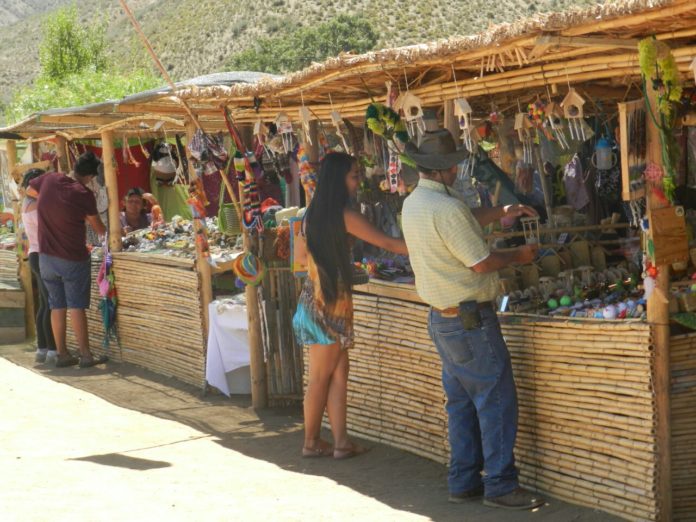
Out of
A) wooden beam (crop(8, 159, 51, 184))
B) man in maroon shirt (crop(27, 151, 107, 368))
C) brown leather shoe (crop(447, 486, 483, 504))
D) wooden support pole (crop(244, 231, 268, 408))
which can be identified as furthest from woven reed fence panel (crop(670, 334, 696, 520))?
wooden beam (crop(8, 159, 51, 184))

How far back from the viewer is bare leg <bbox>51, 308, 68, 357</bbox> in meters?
9.56

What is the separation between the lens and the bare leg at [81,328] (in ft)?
31.3

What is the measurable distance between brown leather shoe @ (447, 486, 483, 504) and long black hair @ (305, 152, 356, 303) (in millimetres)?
1394

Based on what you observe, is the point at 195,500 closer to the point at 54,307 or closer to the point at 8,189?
the point at 54,307

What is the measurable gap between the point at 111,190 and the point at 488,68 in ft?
18.7

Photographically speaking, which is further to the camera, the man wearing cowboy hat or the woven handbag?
the woven handbag

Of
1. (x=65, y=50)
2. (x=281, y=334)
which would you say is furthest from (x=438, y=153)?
(x=65, y=50)

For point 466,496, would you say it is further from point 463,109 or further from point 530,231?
point 463,109

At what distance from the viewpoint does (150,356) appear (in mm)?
9508

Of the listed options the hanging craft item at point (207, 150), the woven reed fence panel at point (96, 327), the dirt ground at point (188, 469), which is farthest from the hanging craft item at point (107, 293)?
the hanging craft item at point (207, 150)

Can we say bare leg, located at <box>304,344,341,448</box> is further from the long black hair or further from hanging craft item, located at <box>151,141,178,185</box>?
hanging craft item, located at <box>151,141,178,185</box>

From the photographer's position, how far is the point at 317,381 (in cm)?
596

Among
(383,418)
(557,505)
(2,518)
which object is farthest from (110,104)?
(557,505)

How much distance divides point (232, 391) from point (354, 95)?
283 centimetres
